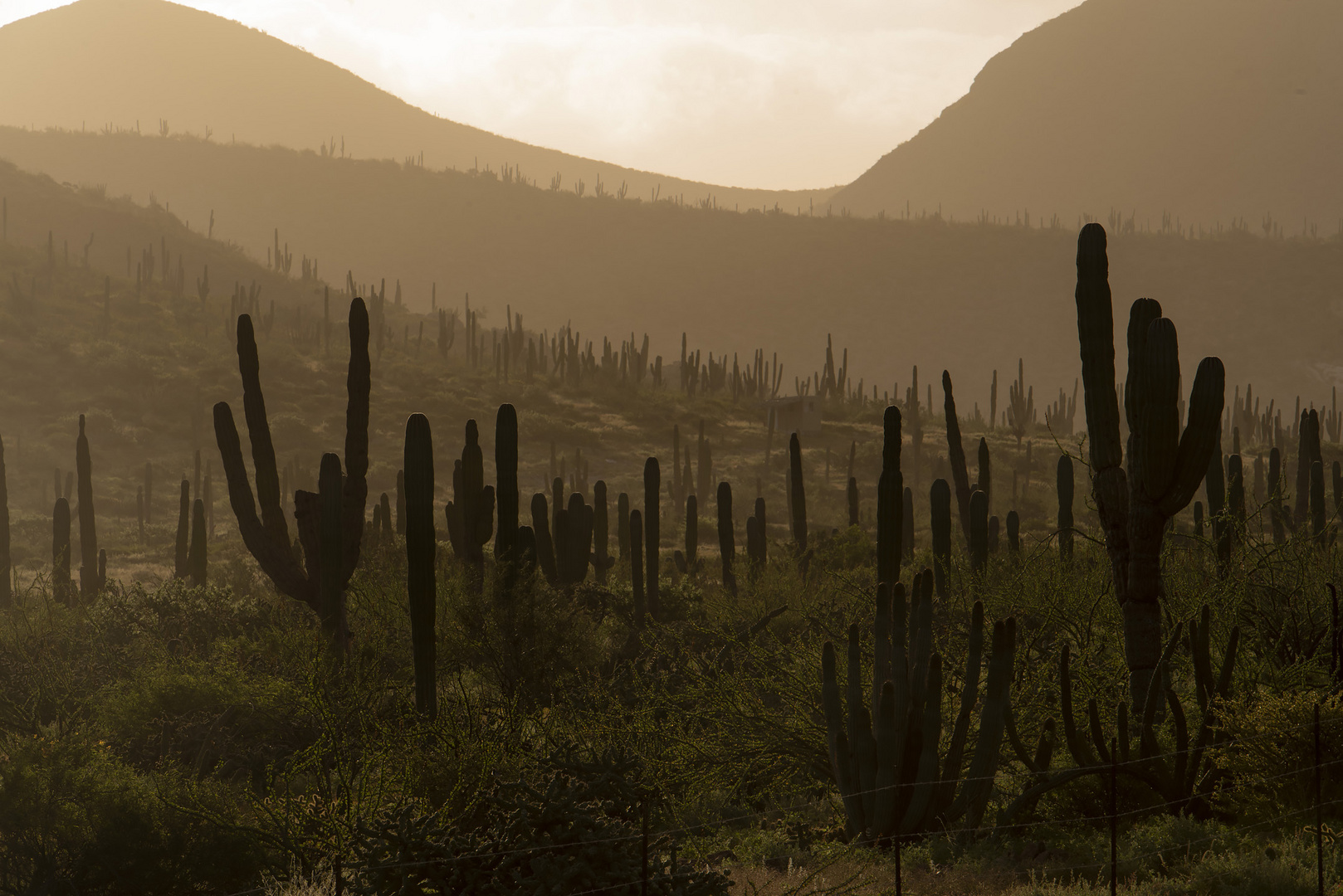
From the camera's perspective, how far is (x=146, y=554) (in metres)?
32.0

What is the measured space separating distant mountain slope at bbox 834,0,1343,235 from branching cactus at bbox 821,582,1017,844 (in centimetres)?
13603

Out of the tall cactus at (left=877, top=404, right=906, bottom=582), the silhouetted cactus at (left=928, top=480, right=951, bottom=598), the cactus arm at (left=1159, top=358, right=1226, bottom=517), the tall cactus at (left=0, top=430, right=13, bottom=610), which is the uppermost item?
the cactus arm at (left=1159, top=358, right=1226, bottom=517)

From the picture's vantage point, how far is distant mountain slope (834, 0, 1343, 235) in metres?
143

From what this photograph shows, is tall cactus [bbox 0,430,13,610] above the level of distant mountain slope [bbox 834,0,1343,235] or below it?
below

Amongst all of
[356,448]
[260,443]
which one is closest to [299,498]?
[356,448]

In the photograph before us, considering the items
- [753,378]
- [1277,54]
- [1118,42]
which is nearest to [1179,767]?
[753,378]

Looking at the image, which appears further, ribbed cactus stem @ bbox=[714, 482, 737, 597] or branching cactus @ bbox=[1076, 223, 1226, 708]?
ribbed cactus stem @ bbox=[714, 482, 737, 597]

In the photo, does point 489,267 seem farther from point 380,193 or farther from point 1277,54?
point 1277,54

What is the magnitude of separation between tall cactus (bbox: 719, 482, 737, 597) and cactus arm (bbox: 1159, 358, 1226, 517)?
39.1 ft

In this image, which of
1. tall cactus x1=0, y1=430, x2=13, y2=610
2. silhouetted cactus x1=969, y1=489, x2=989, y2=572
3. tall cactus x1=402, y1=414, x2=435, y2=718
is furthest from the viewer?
tall cactus x1=0, y1=430, x2=13, y2=610

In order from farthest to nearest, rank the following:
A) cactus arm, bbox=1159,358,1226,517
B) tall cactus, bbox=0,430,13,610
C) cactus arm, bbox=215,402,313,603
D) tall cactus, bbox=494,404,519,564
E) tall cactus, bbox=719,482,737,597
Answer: tall cactus, bbox=719,482,737,597 < tall cactus, bbox=0,430,13,610 < tall cactus, bbox=494,404,519,564 < cactus arm, bbox=215,402,313,603 < cactus arm, bbox=1159,358,1226,517

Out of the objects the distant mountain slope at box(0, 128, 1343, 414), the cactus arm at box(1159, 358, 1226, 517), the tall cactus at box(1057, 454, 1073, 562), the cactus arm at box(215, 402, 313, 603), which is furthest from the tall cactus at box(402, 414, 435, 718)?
the distant mountain slope at box(0, 128, 1343, 414)

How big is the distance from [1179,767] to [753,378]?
49.5 meters

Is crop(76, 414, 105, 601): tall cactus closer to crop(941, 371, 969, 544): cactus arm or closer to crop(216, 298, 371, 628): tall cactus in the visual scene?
crop(216, 298, 371, 628): tall cactus
